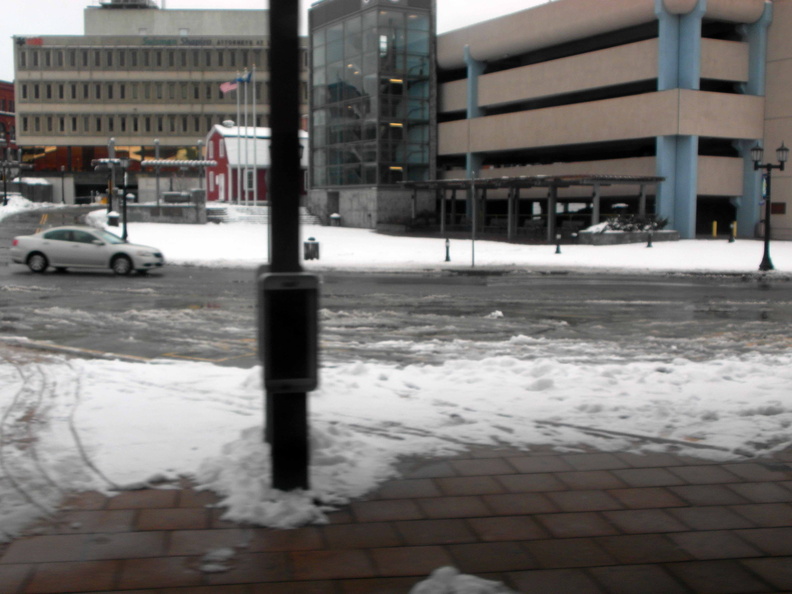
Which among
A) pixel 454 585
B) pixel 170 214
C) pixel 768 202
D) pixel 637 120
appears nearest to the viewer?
pixel 454 585

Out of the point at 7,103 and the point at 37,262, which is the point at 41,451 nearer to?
the point at 37,262

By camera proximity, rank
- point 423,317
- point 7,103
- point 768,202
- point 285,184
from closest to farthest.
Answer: point 285,184
point 423,317
point 768,202
point 7,103

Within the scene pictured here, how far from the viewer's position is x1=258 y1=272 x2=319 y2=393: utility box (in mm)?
4512

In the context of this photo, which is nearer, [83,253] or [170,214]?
[83,253]

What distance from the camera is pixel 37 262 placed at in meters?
25.8

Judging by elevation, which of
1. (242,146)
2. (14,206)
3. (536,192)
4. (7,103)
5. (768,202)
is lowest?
(768,202)

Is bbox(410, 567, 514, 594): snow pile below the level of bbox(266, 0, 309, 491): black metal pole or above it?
below

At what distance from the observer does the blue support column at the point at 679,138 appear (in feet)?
142

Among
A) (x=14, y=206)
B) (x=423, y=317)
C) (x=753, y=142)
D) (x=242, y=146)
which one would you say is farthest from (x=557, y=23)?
(x=14, y=206)

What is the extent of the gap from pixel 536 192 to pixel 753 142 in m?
13.5

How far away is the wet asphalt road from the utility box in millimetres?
5527

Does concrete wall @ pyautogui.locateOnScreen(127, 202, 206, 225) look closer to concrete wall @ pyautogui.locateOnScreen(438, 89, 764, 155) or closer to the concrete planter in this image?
concrete wall @ pyautogui.locateOnScreen(438, 89, 764, 155)

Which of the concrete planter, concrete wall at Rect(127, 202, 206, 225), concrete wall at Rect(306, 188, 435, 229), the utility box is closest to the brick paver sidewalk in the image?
the utility box

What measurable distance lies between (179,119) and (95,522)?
3952 inches
